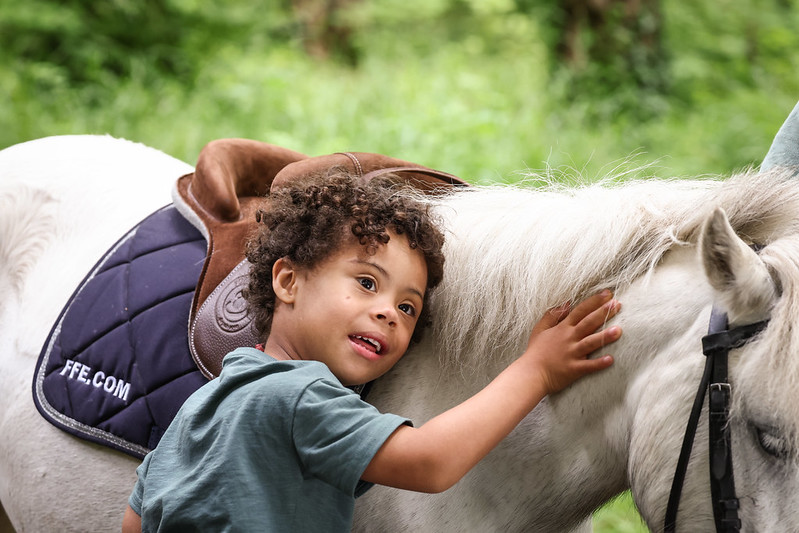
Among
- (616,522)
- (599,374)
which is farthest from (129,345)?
(616,522)

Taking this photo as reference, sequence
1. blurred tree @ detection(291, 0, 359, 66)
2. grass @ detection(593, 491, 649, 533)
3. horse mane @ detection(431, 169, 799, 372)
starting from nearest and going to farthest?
horse mane @ detection(431, 169, 799, 372) < grass @ detection(593, 491, 649, 533) < blurred tree @ detection(291, 0, 359, 66)

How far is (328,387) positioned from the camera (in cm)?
114

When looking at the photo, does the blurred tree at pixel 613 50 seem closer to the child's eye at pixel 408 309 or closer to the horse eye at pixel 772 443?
the child's eye at pixel 408 309

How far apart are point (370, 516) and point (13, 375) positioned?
3.30 feet

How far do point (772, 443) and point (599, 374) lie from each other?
27cm

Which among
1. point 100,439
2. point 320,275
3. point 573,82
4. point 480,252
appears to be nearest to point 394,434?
point 320,275

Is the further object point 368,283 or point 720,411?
point 368,283

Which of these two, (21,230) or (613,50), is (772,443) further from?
(613,50)

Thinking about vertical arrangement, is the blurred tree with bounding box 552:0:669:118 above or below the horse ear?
above

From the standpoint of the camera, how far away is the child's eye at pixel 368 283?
49.5 inches

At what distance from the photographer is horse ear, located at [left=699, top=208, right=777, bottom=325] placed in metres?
1.03

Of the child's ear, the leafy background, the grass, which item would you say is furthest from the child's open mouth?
the leafy background

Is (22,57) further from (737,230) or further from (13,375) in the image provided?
(737,230)

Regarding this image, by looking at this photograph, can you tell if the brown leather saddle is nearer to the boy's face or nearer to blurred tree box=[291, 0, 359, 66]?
the boy's face
